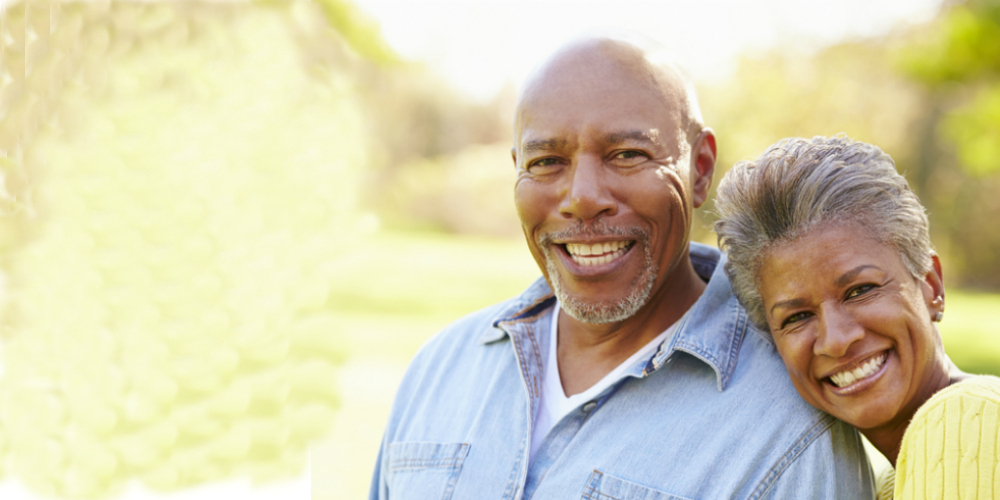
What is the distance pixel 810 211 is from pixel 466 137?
19793 millimetres

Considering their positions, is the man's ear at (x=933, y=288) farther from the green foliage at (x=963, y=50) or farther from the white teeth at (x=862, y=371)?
the green foliage at (x=963, y=50)

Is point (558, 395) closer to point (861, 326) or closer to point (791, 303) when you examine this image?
point (791, 303)

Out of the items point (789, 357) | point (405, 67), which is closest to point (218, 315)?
point (789, 357)

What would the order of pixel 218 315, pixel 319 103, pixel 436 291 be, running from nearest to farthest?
pixel 218 315 → pixel 319 103 → pixel 436 291

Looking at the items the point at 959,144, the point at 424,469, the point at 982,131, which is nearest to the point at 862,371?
the point at 424,469

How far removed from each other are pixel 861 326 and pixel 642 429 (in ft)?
1.91

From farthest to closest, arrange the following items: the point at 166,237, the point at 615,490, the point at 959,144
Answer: the point at 959,144, the point at 166,237, the point at 615,490

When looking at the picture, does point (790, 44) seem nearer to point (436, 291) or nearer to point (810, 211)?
point (436, 291)

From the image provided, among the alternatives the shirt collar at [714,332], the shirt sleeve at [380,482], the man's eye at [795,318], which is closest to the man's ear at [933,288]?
the man's eye at [795,318]

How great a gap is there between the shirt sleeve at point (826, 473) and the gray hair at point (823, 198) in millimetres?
399

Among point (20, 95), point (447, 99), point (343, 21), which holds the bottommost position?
point (20, 95)

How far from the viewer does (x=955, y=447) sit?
1478 mm

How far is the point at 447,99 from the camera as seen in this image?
21078 millimetres

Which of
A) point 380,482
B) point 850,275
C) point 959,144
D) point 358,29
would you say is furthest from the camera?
point 358,29
